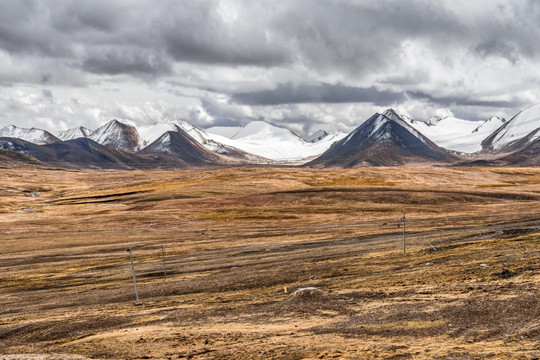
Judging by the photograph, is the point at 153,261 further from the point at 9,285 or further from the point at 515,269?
the point at 515,269

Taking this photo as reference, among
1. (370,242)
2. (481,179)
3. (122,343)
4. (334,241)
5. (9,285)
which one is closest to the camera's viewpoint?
(122,343)

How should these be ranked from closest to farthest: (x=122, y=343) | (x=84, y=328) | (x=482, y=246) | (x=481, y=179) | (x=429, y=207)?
1. (x=122, y=343)
2. (x=84, y=328)
3. (x=482, y=246)
4. (x=429, y=207)
5. (x=481, y=179)

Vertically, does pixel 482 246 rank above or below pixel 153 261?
above

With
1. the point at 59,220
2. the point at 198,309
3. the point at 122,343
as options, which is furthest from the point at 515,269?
the point at 59,220

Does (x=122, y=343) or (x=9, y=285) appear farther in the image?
(x=9, y=285)

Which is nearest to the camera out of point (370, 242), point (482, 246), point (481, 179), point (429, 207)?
point (482, 246)

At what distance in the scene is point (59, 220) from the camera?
11294 cm

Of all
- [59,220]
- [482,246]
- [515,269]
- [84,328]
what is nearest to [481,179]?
[59,220]

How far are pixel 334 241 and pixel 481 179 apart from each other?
145 metres

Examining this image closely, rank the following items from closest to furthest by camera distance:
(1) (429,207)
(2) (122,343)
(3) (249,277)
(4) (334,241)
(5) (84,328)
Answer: (2) (122,343), (5) (84,328), (3) (249,277), (4) (334,241), (1) (429,207)

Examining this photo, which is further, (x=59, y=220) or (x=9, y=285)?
(x=59, y=220)

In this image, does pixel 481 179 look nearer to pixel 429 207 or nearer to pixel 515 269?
pixel 429 207

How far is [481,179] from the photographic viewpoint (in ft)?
617

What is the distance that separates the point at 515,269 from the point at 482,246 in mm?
13084
